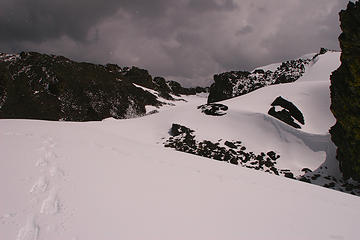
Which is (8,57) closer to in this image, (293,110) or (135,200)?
(135,200)

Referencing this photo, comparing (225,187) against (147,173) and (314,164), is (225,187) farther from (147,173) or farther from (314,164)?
(314,164)

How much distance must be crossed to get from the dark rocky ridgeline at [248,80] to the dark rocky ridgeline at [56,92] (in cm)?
2697

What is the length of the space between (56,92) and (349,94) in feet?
122

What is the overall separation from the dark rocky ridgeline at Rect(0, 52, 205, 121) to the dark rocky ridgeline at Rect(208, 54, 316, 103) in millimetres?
26971

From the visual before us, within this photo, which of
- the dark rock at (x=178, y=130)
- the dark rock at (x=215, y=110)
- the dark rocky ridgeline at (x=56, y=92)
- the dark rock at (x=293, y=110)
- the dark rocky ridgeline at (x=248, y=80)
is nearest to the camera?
the dark rock at (x=178, y=130)

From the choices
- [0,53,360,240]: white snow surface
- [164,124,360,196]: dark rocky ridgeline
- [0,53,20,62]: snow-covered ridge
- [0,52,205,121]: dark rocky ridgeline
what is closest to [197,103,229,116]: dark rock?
[164,124,360,196]: dark rocky ridgeline

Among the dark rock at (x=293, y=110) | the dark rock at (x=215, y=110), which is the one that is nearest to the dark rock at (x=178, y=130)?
the dark rock at (x=215, y=110)

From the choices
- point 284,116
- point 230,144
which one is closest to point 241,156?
point 230,144

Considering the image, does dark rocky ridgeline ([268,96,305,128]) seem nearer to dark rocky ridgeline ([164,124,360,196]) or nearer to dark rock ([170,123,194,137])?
dark rocky ridgeline ([164,124,360,196])

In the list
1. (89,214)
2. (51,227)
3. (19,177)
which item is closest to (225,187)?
(89,214)

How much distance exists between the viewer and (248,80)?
58969 millimetres

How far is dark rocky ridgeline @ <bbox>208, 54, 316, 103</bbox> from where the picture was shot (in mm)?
55562

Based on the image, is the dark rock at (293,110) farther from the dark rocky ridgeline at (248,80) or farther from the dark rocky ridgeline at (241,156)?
the dark rocky ridgeline at (248,80)

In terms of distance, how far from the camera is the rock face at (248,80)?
182ft
